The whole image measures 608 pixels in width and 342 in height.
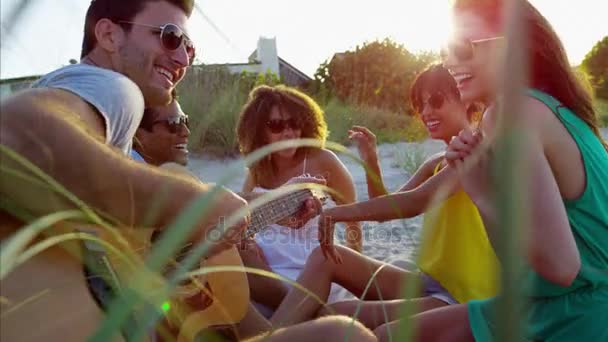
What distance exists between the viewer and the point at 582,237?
4.30 feet

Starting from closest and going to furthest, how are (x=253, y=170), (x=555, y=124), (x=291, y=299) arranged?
1. (x=555, y=124)
2. (x=291, y=299)
3. (x=253, y=170)

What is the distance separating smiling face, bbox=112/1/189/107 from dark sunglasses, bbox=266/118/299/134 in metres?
1.26

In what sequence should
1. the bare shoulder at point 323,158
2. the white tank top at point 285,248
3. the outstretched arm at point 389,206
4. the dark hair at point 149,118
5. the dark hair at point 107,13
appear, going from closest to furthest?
the dark hair at point 107,13
the outstretched arm at point 389,206
the white tank top at point 285,248
the dark hair at point 149,118
the bare shoulder at point 323,158

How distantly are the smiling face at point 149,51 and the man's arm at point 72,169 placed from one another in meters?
0.70

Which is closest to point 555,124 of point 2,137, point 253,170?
point 2,137

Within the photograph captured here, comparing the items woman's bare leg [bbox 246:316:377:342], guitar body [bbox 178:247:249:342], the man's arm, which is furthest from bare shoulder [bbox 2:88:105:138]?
guitar body [bbox 178:247:249:342]

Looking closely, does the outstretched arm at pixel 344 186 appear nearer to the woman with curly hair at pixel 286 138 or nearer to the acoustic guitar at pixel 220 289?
the woman with curly hair at pixel 286 138

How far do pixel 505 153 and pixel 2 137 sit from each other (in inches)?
23.2

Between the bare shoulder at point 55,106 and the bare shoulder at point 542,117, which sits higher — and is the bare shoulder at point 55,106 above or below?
above

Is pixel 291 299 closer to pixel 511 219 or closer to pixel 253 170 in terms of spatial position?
pixel 253 170

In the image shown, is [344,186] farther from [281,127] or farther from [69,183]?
[69,183]

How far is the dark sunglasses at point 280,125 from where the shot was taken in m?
2.90

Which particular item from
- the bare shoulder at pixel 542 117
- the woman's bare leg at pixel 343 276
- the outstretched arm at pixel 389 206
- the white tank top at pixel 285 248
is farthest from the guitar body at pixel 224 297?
the bare shoulder at pixel 542 117

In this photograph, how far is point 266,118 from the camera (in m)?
2.90
